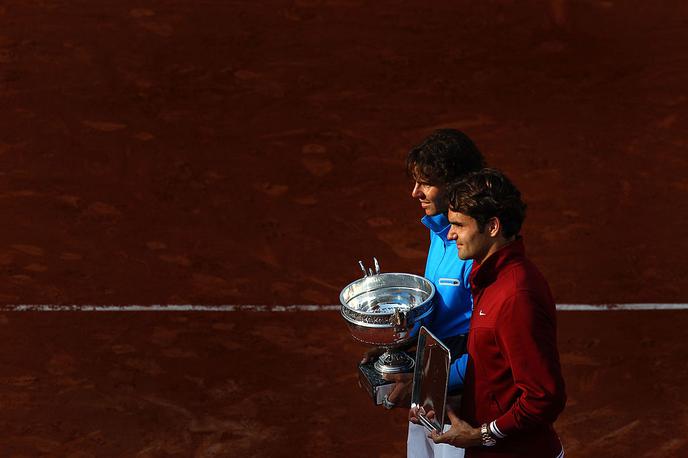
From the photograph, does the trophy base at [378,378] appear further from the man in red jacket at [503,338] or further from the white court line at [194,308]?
the white court line at [194,308]

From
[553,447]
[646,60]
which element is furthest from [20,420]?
[646,60]

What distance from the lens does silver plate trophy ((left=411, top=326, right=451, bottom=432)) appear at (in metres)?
3.07

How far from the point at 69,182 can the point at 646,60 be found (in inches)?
219

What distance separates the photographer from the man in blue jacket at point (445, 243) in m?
3.43

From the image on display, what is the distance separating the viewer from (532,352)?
288 cm

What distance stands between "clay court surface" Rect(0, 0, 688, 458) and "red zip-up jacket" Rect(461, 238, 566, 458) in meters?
2.41

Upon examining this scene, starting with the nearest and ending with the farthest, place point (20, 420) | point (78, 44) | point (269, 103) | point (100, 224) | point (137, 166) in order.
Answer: point (20, 420) → point (100, 224) → point (137, 166) → point (269, 103) → point (78, 44)

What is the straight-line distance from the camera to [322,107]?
8.66 metres

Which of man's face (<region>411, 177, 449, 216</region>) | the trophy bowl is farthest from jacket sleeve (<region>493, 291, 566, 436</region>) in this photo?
man's face (<region>411, 177, 449, 216</region>)

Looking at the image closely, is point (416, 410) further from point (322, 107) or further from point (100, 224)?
point (322, 107)

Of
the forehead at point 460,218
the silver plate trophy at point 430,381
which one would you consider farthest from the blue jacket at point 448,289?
the forehead at point 460,218

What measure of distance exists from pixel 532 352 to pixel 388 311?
2.47ft

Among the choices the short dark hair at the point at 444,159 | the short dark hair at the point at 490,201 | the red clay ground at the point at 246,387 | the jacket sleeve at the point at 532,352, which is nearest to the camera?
the jacket sleeve at the point at 532,352

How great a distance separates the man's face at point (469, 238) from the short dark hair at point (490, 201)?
18 mm
